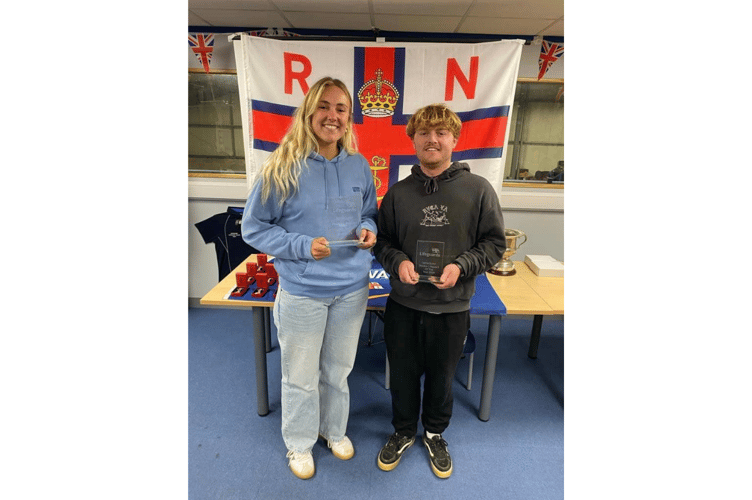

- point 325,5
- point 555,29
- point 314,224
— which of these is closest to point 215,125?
point 325,5

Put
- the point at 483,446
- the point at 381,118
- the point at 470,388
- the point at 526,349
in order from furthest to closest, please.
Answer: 1. the point at 526,349
2. the point at 381,118
3. the point at 470,388
4. the point at 483,446

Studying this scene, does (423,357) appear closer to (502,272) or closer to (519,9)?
(502,272)

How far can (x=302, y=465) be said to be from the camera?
1812 millimetres

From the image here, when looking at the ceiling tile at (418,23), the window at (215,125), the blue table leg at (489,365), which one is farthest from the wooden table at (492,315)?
the ceiling tile at (418,23)

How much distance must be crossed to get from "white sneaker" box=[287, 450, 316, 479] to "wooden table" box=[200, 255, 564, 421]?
48cm

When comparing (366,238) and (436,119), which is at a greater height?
(436,119)

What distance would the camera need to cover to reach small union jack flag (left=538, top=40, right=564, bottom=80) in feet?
9.20

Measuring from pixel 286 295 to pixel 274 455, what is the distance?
960 millimetres

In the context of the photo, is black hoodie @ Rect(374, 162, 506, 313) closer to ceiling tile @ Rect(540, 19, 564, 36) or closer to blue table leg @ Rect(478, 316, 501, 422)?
blue table leg @ Rect(478, 316, 501, 422)

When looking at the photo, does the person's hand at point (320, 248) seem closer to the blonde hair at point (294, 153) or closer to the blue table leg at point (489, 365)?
the blonde hair at point (294, 153)

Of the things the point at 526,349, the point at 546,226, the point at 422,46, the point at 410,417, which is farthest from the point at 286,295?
the point at 546,226

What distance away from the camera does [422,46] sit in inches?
101

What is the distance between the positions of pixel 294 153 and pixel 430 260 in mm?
681

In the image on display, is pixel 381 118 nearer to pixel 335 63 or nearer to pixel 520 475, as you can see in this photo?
pixel 335 63
